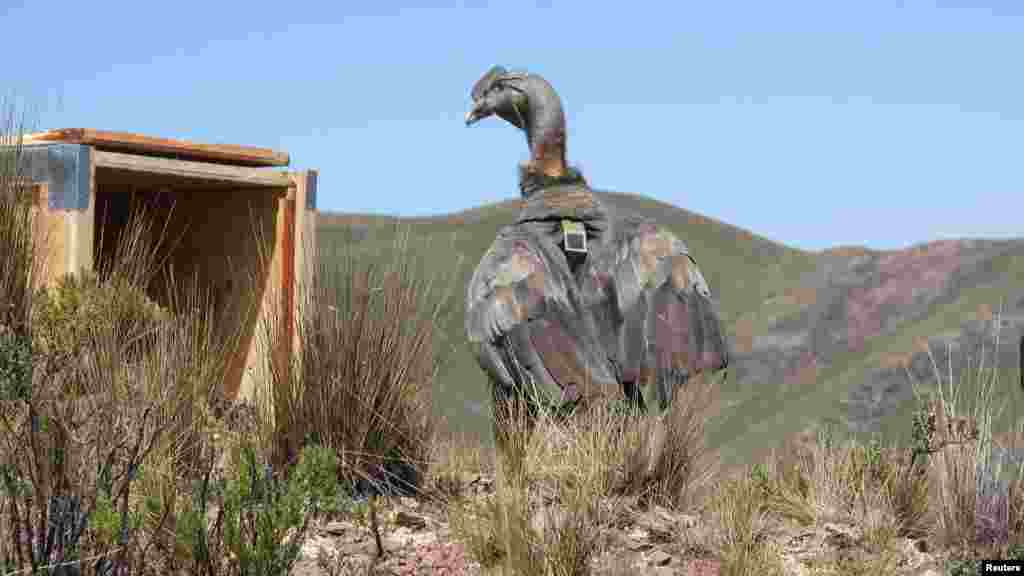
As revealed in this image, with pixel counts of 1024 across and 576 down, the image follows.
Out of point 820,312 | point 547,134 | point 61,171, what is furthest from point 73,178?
point 820,312

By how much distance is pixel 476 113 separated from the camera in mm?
10359

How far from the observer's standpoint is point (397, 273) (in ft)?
28.0

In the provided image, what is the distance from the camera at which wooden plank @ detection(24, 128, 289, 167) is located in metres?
10.3

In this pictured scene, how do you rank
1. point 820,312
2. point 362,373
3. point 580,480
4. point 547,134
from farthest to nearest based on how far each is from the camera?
point 820,312, point 547,134, point 362,373, point 580,480

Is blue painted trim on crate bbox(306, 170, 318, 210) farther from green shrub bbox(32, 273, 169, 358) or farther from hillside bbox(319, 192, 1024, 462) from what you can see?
hillside bbox(319, 192, 1024, 462)

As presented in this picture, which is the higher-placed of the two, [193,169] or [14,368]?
[193,169]

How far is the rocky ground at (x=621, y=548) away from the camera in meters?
7.66

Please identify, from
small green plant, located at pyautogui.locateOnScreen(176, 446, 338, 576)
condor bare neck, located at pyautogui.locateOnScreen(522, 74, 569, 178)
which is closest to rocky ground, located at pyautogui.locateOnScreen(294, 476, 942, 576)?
small green plant, located at pyautogui.locateOnScreen(176, 446, 338, 576)

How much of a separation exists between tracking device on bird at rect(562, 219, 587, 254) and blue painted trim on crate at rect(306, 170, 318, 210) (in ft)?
8.51

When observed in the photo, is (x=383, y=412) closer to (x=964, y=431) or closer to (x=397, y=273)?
(x=397, y=273)

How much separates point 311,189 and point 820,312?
149 feet

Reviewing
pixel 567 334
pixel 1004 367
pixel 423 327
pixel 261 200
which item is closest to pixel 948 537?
pixel 567 334

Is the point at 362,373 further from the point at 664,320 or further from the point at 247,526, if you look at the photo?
the point at 664,320

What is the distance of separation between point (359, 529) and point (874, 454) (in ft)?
10.3
